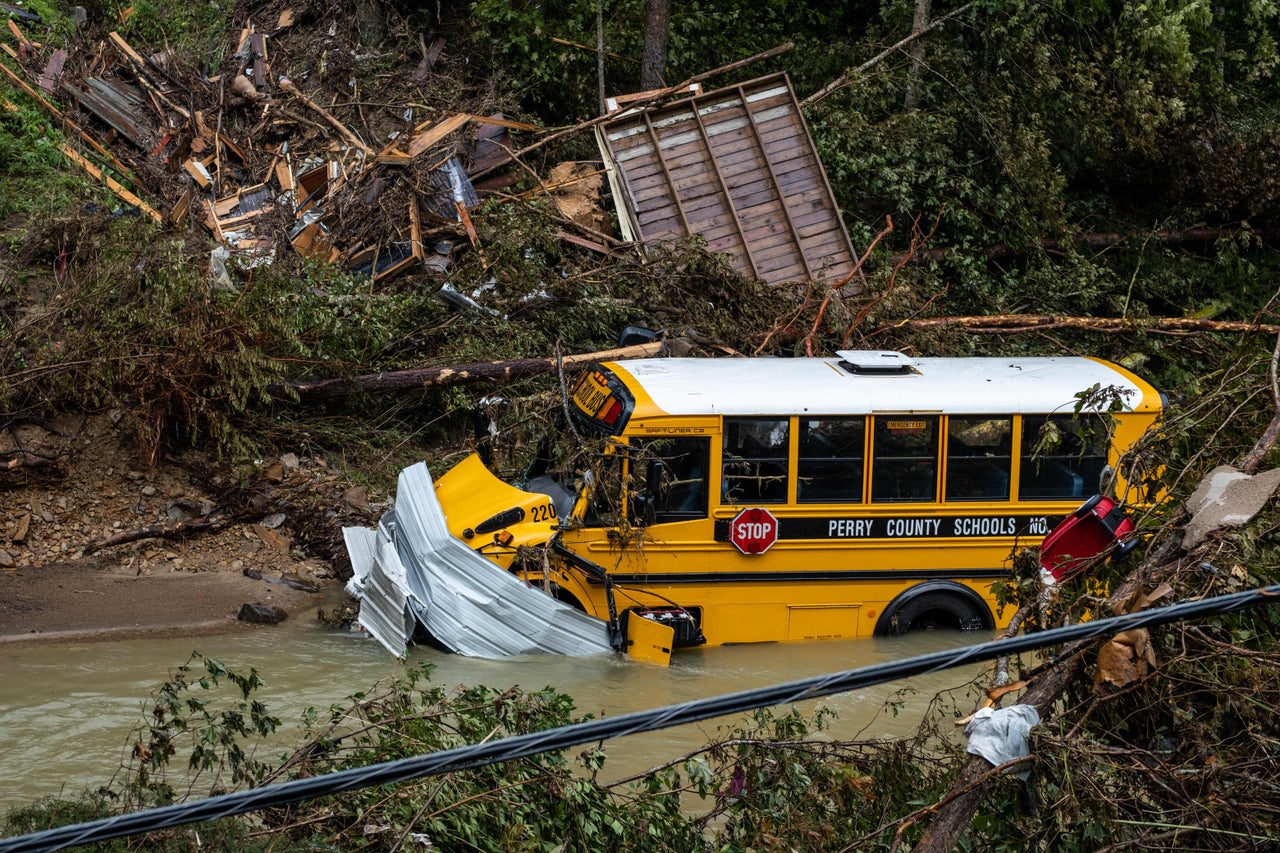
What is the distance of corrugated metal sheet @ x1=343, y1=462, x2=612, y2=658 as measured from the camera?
871cm

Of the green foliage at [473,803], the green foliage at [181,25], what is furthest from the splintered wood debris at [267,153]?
the green foliage at [473,803]

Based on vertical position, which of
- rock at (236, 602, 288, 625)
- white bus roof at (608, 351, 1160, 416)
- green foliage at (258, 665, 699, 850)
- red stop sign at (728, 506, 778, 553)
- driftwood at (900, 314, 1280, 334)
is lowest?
rock at (236, 602, 288, 625)

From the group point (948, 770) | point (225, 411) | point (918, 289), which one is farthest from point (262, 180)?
point (948, 770)

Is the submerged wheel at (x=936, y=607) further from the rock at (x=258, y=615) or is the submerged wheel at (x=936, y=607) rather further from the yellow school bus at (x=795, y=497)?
the rock at (x=258, y=615)

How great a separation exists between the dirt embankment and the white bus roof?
3.48 m

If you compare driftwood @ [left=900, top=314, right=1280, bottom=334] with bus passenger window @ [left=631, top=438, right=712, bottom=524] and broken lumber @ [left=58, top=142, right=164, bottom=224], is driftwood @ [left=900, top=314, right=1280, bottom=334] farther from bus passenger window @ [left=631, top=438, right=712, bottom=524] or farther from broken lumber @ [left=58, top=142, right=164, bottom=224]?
broken lumber @ [left=58, top=142, right=164, bottom=224]

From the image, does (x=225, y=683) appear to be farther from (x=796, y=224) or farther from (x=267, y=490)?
(x=796, y=224)

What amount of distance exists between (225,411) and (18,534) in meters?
2.03

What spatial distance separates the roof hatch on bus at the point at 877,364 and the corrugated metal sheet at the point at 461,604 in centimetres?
283

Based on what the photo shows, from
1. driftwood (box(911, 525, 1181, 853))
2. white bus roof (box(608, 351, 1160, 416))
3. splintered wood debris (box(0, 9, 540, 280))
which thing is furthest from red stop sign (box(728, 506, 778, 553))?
splintered wood debris (box(0, 9, 540, 280))

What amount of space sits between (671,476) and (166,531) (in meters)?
4.83

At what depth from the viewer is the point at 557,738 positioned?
3078 millimetres

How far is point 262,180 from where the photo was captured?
1560 centimetres

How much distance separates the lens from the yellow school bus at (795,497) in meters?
8.91
